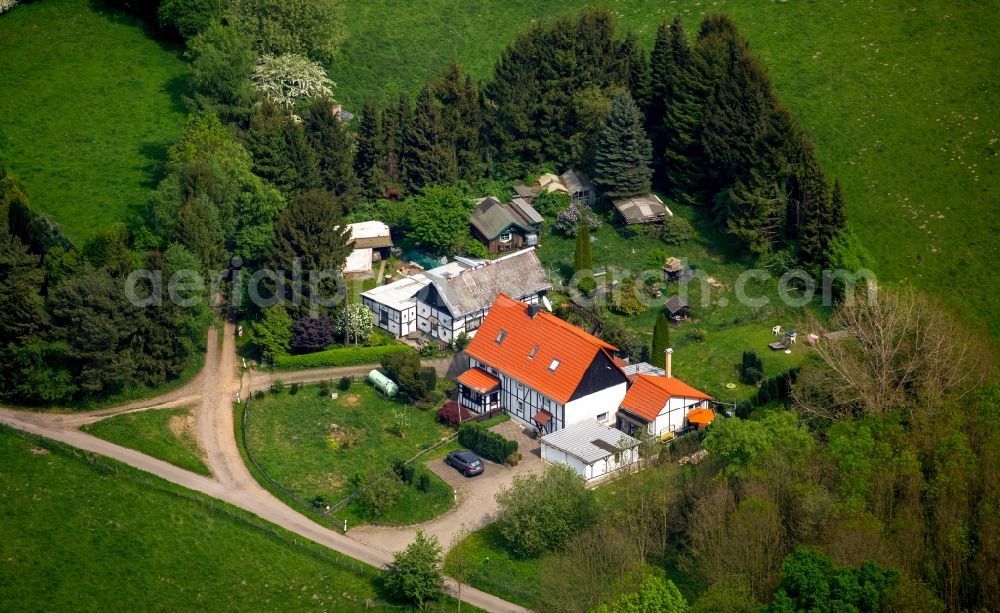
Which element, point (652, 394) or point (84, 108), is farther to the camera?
point (84, 108)

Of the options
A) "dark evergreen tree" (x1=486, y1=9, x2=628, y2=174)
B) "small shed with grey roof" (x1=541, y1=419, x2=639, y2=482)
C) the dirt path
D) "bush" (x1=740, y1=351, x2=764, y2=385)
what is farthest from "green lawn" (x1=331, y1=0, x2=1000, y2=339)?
the dirt path

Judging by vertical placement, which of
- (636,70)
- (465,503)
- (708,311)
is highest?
(636,70)

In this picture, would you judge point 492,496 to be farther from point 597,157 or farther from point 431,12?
point 431,12

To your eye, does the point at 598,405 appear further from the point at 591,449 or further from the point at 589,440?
the point at 591,449

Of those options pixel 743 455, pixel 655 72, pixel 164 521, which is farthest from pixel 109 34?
pixel 743 455

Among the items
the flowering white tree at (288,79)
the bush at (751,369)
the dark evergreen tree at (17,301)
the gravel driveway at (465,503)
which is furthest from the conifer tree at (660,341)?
the dark evergreen tree at (17,301)

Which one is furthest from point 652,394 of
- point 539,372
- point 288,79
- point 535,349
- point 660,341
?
point 288,79

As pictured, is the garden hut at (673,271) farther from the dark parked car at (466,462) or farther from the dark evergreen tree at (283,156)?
the dark evergreen tree at (283,156)
